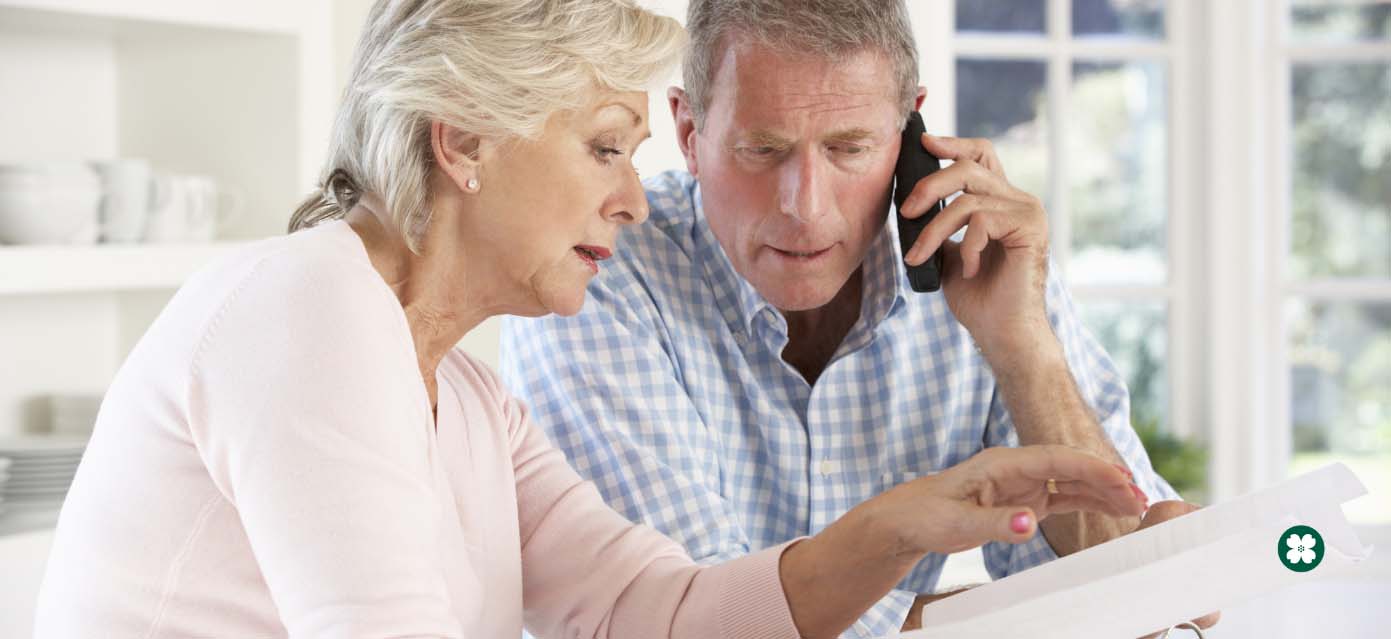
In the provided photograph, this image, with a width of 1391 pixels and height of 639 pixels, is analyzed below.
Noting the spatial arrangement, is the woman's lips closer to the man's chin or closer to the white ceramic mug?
the man's chin

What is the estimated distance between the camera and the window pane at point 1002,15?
3738 millimetres

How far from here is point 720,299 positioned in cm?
168

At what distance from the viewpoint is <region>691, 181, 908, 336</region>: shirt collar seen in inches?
64.4

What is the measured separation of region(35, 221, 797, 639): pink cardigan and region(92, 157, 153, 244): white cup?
1.22 m

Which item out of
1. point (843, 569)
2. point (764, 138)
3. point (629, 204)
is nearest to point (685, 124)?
point (764, 138)

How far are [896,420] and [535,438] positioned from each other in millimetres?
460

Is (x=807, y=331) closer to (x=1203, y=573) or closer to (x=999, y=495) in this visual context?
(x=999, y=495)

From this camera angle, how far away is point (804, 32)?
5.00 ft

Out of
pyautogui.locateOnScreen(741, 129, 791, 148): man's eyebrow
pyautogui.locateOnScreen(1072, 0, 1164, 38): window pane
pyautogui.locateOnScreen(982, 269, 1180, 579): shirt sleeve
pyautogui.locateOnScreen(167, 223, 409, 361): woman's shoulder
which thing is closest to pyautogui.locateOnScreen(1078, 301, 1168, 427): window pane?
pyautogui.locateOnScreen(1072, 0, 1164, 38): window pane

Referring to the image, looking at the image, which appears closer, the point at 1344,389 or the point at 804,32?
the point at 804,32

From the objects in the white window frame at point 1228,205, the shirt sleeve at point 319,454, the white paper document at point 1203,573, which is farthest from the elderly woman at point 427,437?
the white window frame at point 1228,205

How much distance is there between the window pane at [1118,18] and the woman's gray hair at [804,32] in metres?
2.33

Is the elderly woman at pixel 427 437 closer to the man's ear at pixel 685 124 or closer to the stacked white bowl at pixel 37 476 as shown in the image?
the man's ear at pixel 685 124

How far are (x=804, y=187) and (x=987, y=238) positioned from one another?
241 millimetres
